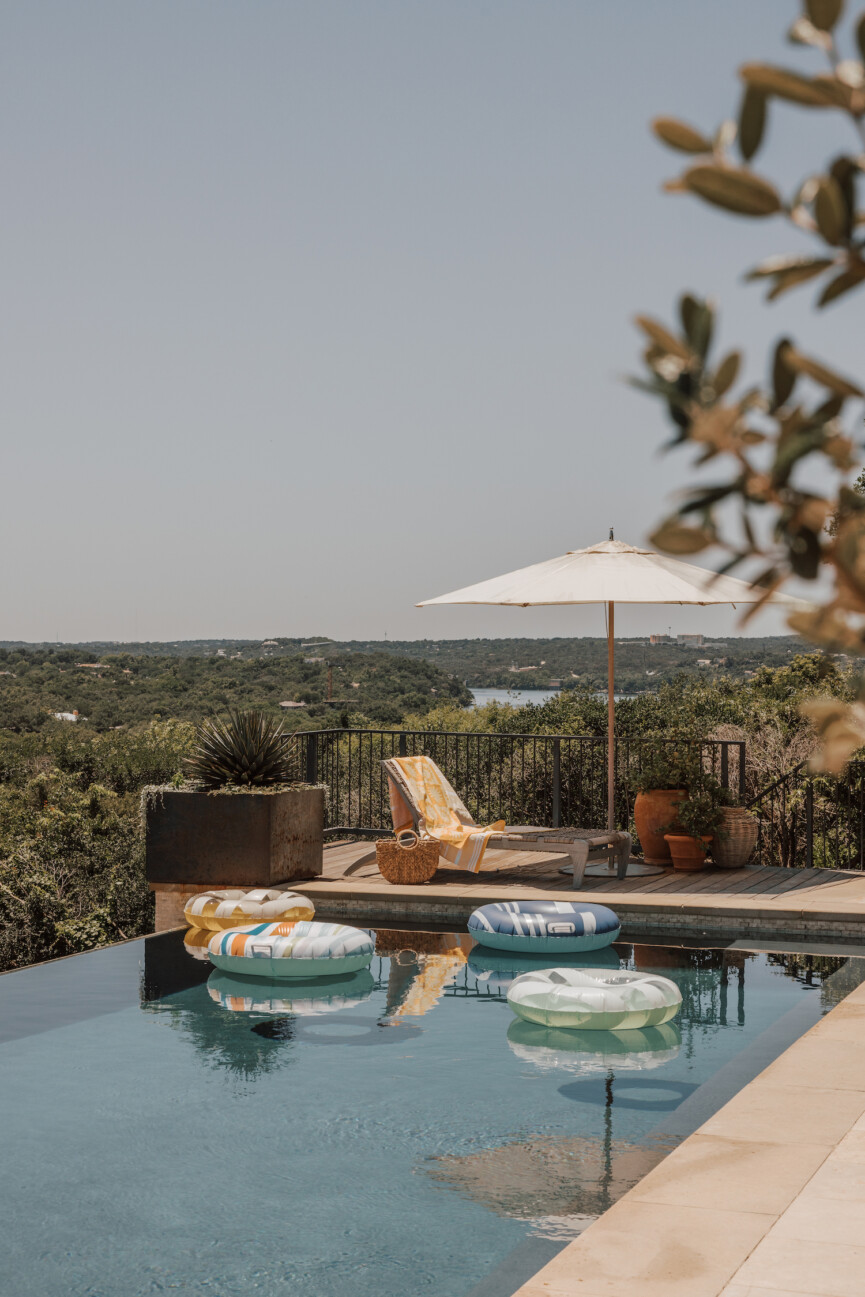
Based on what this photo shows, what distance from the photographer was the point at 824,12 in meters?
0.71

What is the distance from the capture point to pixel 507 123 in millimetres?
10977

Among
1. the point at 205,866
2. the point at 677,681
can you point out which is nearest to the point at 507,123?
the point at 205,866

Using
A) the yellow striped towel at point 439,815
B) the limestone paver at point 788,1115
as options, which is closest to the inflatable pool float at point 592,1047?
the limestone paver at point 788,1115

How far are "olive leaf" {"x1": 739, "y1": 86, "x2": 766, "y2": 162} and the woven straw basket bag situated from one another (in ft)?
27.6

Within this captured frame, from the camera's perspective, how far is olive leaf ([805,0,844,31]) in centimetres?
71

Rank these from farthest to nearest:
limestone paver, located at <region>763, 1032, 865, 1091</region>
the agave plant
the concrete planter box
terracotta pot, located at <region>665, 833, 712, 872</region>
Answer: terracotta pot, located at <region>665, 833, 712, 872</region> < the agave plant < the concrete planter box < limestone paver, located at <region>763, 1032, 865, 1091</region>

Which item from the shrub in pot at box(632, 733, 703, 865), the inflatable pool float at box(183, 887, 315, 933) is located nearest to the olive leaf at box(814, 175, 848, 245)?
the inflatable pool float at box(183, 887, 315, 933)

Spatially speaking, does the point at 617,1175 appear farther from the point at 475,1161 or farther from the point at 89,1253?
the point at 89,1253

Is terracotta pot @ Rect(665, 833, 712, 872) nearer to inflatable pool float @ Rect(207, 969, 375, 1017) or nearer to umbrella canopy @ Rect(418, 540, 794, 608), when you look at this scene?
umbrella canopy @ Rect(418, 540, 794, 608)

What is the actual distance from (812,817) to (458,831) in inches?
135

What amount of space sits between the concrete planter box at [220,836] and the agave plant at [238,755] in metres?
0.24

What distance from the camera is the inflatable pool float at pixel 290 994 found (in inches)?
269

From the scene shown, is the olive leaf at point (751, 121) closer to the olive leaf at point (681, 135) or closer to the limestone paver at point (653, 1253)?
the olive leaf at point (681, 135)

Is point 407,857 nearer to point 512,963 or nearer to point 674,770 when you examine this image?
point 512,963
